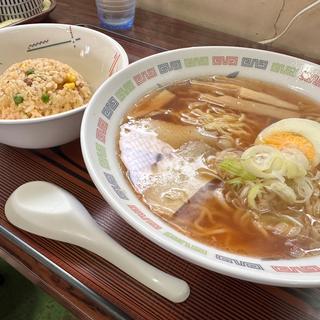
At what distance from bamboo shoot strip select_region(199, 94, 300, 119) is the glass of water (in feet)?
2.16

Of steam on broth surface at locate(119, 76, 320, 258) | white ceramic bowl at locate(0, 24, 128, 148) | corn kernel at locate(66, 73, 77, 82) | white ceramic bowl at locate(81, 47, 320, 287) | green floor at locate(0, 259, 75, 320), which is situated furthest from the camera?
green floor at locate(0, 259, 75, 320)

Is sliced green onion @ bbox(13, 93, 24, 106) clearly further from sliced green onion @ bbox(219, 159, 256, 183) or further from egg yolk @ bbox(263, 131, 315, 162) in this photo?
egg yolk @ bbox(263, 131, 315, 162)

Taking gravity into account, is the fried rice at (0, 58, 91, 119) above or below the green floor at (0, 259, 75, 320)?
above

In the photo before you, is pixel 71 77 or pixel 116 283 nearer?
pixel 116 283

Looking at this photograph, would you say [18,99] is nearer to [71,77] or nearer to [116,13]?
[71,77]

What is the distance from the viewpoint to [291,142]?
3.12ft

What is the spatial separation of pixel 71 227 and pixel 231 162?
374 millimetres

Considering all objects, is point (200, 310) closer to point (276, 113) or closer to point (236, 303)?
point (236, 303)

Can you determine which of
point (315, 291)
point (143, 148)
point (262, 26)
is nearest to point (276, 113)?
point (143, 148)

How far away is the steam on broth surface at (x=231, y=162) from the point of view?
0.76 m

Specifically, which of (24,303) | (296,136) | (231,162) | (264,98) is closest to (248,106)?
(264,98)

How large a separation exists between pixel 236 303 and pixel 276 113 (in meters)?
0.59

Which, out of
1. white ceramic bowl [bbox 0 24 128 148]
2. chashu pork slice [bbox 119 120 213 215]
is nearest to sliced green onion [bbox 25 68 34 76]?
white ceramic bowl [bbox 0 24 128 148]

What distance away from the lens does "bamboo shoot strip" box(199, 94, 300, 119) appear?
42.4 inches
